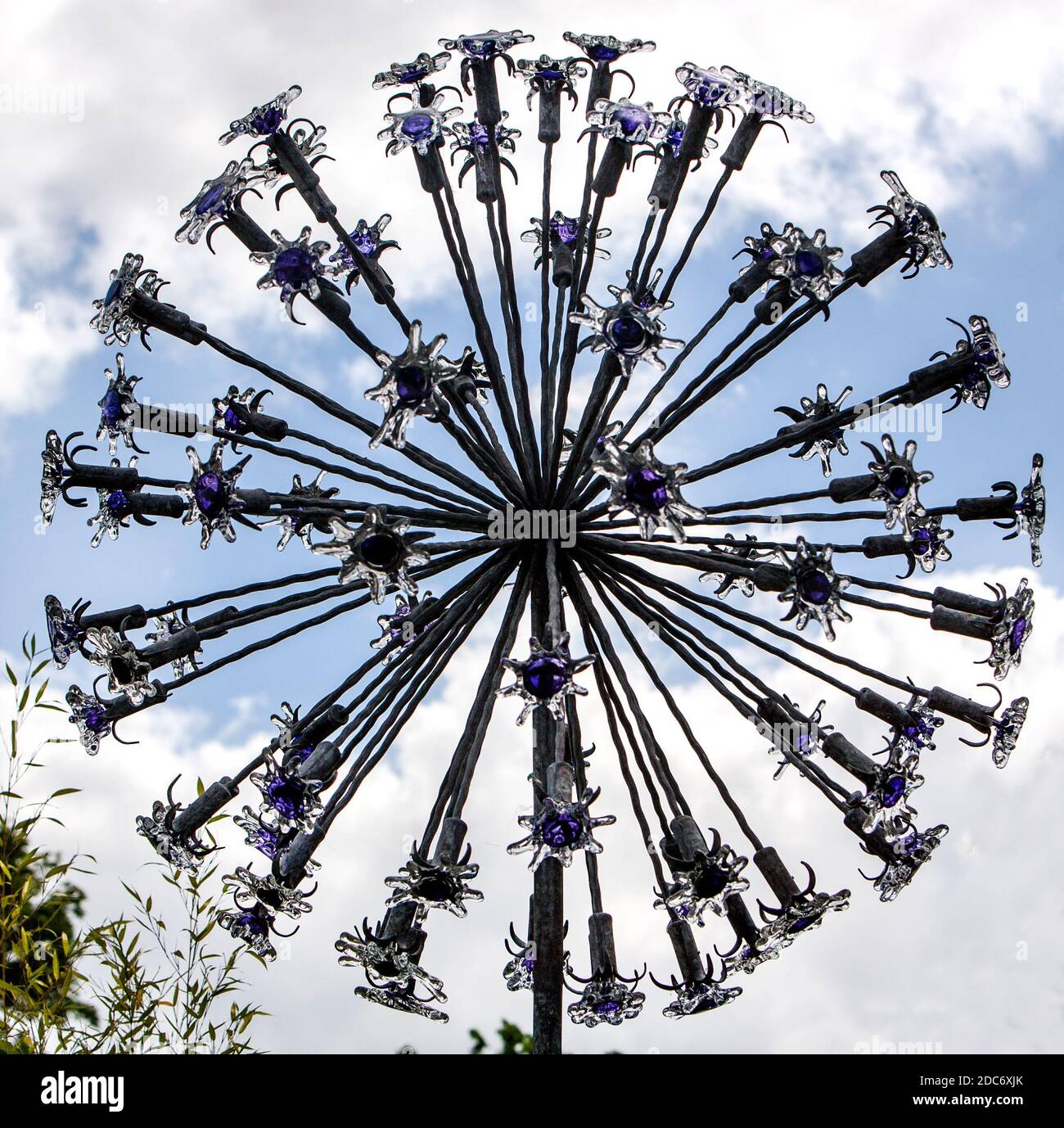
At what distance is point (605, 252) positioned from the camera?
51.7ft

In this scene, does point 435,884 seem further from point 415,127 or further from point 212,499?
point 415,127

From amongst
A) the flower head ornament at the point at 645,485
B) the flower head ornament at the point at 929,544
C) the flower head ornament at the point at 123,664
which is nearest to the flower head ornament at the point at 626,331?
the flower head ornament at the point at 645,485

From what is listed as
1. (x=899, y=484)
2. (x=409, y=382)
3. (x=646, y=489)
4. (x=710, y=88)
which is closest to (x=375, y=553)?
(x=409, y=382)

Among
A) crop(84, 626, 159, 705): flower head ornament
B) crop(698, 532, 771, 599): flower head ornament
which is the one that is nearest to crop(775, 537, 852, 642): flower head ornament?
crop(698, 532, 771, 599): flower head ornament

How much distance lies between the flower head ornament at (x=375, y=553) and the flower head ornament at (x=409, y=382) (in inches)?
30.6

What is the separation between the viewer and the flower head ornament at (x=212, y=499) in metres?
13.0

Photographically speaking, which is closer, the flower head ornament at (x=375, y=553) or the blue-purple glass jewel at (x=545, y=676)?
the blue-purple glass jewel at (x=545, y=676)

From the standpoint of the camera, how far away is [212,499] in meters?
13.0

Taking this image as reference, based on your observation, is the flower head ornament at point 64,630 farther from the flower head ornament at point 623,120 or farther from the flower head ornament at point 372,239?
the flower head ornament at point 623,120

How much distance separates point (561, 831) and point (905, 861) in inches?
166

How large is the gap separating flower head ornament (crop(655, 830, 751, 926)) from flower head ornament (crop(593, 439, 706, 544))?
3.30 m
